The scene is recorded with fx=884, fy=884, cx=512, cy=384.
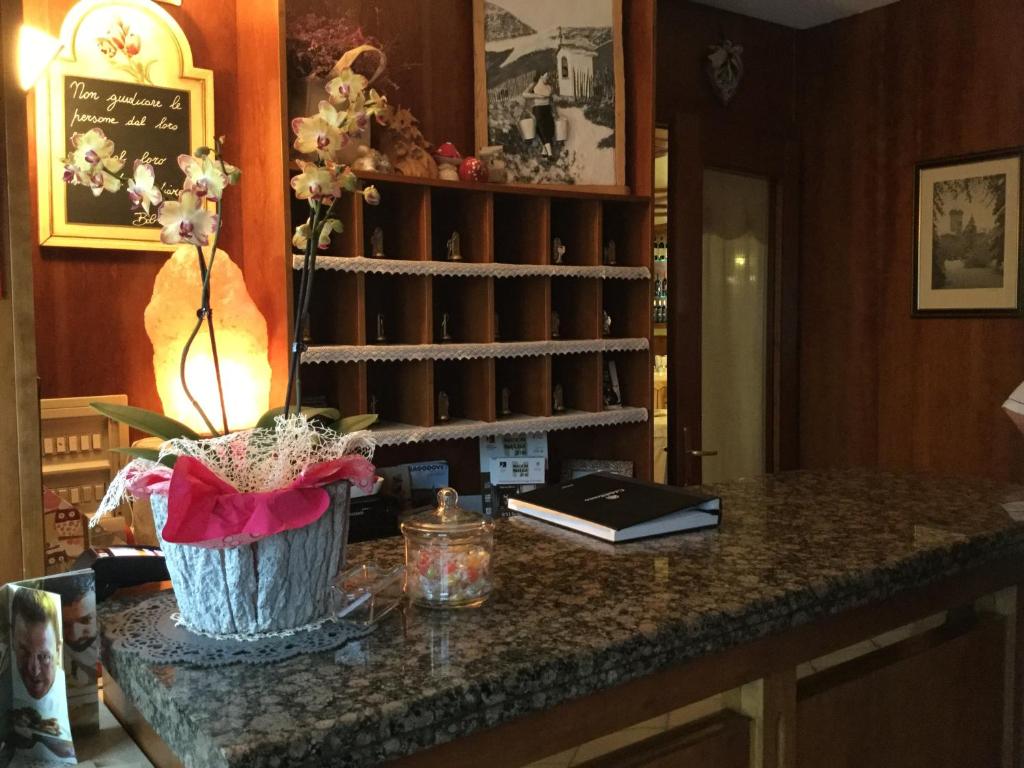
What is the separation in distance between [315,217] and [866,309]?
3.25 m

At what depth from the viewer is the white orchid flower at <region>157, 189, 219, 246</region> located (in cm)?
91

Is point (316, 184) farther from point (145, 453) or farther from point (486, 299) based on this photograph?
point (486, 299)

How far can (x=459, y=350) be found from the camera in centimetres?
256

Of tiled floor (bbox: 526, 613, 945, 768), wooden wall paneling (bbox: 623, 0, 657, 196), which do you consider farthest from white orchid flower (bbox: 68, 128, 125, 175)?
wooden wall paneling (bbox: 623, 0, 657, 196)

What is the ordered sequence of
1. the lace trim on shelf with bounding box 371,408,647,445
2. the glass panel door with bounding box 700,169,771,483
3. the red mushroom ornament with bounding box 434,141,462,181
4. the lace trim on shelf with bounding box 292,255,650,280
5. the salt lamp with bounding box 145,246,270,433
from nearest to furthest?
the salt lamp with bounding box 145,246,270,433 → the lace trim on shelf with bounding box 292,255,650,280 → the lace trim on shelf with bounding box 371,408,647,445 → the red mushroom ornament with bounding box 434,141,462,181 → the glass panel door with bounding box 700,169,771,483

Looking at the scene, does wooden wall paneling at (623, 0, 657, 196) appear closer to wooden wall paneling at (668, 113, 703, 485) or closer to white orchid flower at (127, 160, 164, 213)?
wooden wall paneling at (668, 113, 703, 485)

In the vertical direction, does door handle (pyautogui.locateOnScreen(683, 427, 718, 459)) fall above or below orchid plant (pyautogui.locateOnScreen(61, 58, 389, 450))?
below

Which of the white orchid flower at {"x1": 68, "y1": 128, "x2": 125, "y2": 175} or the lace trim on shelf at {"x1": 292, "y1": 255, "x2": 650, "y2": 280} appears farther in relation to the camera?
the lace trim on shelf at {"x1": 292, "y1": 255, "x2": 650, "y2": 280}

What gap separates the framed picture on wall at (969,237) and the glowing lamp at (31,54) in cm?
308

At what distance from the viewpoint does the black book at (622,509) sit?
4.43 feet

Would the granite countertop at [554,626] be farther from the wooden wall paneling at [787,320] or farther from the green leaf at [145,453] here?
the wooden wall paneling at [787,320]

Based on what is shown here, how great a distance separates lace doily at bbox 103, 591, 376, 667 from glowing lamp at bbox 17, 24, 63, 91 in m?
1.14

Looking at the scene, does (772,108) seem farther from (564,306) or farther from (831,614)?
(831,614)

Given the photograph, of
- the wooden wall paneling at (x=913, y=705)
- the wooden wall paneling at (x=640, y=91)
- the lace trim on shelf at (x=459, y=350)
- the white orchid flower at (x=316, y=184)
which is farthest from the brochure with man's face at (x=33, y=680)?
the wooden wall paneling at (x=640, y=91)
